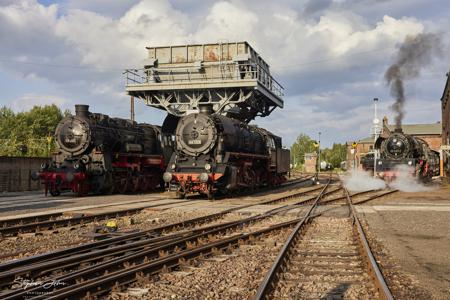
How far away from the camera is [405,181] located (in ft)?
87.1

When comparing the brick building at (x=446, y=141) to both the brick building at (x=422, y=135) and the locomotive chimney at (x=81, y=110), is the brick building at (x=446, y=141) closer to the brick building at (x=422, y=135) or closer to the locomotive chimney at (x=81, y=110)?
the locomotive chimney at (x=81, y=110)

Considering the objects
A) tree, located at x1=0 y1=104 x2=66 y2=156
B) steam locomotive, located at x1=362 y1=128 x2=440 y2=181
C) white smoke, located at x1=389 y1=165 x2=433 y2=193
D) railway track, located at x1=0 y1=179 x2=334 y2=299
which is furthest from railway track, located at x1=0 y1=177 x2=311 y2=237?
tree, located at x1=0 y1=104 x2=66 y2=156

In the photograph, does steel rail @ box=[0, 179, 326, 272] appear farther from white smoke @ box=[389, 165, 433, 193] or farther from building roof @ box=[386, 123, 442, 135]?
building roof @ box=[386, 123, 442, 135]

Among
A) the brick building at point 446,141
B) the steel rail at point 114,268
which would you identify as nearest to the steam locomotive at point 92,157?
the steel rail at point 114,268

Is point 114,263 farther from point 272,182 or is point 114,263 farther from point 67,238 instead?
point 272,182

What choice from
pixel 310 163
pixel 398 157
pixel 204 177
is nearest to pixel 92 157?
pixel 204 177

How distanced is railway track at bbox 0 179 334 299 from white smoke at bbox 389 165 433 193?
1910 centimetres

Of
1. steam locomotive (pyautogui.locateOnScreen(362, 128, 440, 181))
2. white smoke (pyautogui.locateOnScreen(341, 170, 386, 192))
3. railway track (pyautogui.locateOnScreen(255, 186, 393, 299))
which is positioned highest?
steam locomotive (pyautogui.locateOnScreen(362, 128, 440, 181))

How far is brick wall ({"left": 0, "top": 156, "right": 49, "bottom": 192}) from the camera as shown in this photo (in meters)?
→ 24.0

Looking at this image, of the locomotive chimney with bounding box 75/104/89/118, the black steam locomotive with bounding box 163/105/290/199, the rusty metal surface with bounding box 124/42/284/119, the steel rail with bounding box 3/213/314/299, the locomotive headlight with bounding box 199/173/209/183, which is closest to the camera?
the steel rail with bounding box 3/213/314/299

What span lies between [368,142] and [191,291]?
8964cm

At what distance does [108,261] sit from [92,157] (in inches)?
568

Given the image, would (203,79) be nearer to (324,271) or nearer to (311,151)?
(324,271)

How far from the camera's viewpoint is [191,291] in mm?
5598
